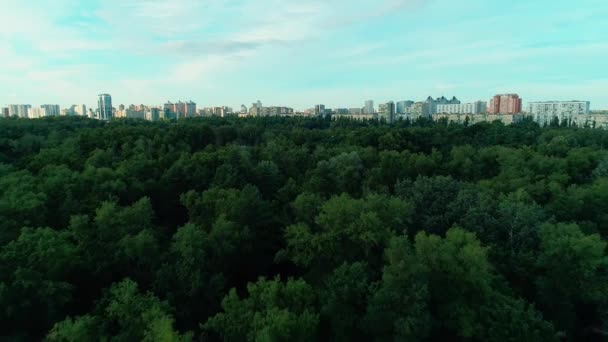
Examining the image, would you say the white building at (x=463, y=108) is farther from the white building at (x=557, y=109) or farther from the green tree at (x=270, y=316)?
the green tree at (x=270, y=316)

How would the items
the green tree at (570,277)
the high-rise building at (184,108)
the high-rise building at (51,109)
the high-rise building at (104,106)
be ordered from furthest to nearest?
the high-rise building at (184,108) → the high-rise building at (51,109) → the high-rise building at (104,106) → the green tree at (570,277)

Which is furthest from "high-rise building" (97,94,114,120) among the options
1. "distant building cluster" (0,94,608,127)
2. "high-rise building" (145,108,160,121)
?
"high-rise building" (145,108,160,121)

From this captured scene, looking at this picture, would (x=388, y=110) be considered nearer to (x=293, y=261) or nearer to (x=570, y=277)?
(x=570, y=277)

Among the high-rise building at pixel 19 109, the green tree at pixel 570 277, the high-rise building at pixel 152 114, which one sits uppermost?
the high-rise building at pixel 19 109

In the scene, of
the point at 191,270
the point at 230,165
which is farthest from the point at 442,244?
the point at 230,165

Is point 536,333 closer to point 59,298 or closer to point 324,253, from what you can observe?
point 324,253

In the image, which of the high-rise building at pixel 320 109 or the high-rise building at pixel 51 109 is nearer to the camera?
the high-rise building at pixel 51 109

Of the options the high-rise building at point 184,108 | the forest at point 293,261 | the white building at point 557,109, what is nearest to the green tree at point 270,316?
the forest at point 293,261
